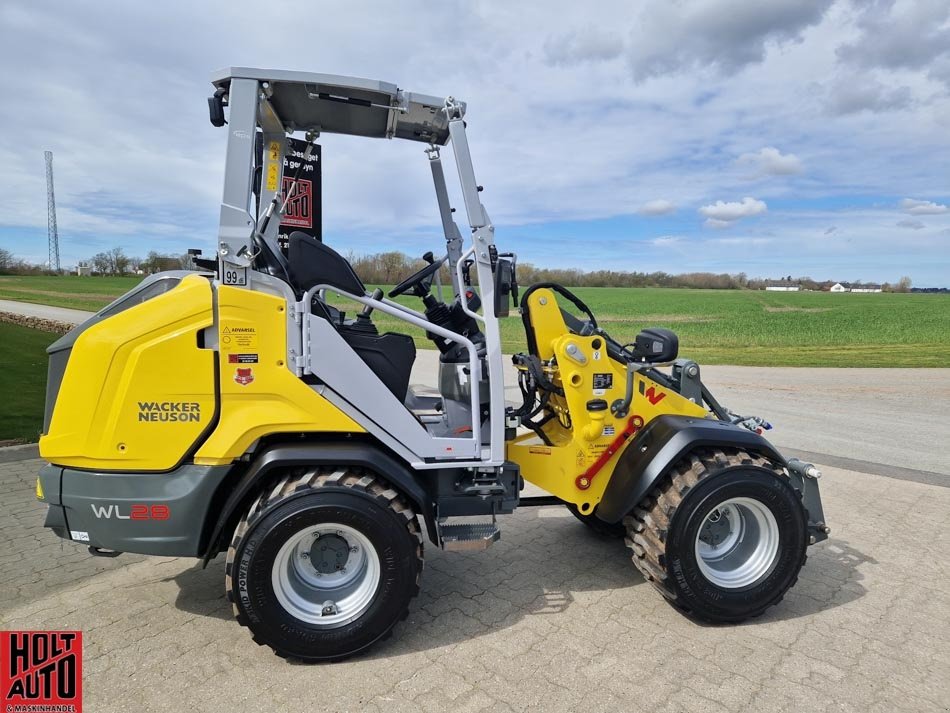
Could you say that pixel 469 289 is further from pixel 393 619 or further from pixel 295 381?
pixel 393 619

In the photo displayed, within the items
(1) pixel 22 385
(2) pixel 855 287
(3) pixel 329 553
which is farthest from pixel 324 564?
(2) pixel 855 287

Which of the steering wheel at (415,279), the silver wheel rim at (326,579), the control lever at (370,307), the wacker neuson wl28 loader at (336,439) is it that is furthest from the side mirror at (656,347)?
the silver wheel rim at (326,579)

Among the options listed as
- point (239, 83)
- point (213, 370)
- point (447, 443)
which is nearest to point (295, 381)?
point (213, 370)

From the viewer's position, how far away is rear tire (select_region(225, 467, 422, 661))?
10.1ft

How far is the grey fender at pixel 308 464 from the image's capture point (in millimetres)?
3150

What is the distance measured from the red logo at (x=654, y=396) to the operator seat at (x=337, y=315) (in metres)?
1.56

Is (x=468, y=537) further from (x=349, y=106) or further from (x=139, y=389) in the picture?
(x=349, y=106)

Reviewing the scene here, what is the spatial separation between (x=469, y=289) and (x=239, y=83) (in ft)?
5.60

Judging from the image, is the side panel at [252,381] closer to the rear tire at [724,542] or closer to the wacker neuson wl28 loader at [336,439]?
the wacker neuson wl28 loader at [336,439]

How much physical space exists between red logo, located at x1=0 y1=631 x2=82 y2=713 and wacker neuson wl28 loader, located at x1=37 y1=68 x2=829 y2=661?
553mm

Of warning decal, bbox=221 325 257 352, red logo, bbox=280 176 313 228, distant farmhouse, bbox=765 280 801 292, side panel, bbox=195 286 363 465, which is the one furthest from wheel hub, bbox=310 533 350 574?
distant farmhouse, bbox=765 280 801 292

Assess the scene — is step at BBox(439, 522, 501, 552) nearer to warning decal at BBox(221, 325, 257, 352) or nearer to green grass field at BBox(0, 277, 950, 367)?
warning decal at BBox(221, 325, 257, 352)

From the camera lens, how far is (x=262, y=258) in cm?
338

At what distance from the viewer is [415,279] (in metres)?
4.07
